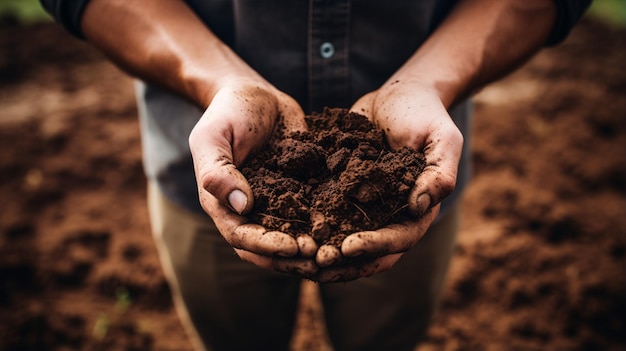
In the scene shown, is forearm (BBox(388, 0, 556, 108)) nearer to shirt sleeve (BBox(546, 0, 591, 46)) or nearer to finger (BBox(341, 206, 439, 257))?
shirt sleeve (BBox(546, 0, 591, 46))

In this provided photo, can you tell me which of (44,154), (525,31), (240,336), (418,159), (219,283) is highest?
(525,31)

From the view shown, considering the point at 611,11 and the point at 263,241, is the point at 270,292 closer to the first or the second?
the point at 263,241

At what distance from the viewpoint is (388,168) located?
1.34m

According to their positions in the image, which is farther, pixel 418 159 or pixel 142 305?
pixel 142 305

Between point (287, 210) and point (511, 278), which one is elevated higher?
point (287, 210)

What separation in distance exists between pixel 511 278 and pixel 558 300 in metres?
0.29

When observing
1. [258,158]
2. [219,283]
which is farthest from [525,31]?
[219,283]

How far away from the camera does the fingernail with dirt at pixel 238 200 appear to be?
1.22 meters

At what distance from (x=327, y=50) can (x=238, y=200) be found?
0.63m

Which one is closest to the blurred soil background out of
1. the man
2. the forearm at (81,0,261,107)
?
the man

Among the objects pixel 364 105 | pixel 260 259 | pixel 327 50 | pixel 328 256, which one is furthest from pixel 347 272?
pixel 327 50

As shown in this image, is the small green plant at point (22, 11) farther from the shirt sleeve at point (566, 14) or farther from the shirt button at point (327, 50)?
the shirt sleeve at point (566, 14)

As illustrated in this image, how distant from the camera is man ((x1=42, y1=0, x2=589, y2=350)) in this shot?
1.25 metres

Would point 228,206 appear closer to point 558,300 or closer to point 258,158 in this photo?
point 258,158
